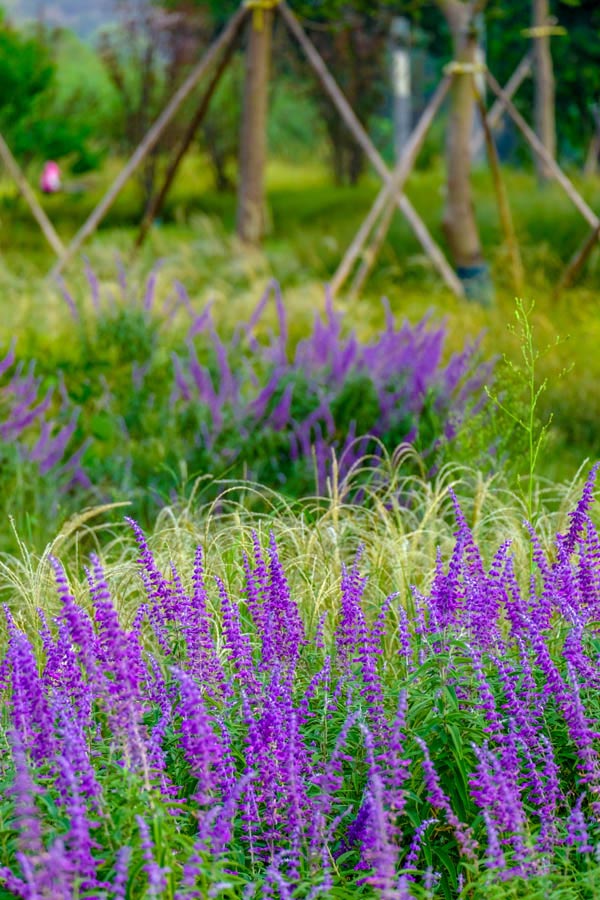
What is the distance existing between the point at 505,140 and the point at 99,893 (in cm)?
2952

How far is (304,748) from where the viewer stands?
234 centimetres

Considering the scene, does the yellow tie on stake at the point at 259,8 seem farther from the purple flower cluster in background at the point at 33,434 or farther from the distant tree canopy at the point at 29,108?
the distant tree canopy at the point at 29,108

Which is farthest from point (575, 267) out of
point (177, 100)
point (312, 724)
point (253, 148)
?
point (312, 724)

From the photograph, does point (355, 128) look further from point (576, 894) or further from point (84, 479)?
point (576, 894)

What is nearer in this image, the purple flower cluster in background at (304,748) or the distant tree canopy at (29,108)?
the purple flower cluster in background at (304,748)

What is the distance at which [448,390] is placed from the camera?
4.96m

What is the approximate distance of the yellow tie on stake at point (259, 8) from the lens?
29.3 ft

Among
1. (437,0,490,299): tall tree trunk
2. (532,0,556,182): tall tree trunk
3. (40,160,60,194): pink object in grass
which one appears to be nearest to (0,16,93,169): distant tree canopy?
(40,160,60,194): pink object in grass

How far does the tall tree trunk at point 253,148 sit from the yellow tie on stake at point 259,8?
3.70 feet

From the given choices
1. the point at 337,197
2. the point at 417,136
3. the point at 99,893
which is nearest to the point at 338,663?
the point at 99,893

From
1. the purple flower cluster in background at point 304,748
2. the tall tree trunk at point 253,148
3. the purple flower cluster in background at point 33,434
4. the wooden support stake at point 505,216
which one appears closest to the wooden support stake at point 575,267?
the wooden support stake at point 505,216

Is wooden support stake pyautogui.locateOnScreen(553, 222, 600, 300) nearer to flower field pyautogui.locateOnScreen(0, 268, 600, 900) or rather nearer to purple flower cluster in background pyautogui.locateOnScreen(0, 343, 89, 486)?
purple flower cluster in background pyautogui.locateOnScreen(0, 343, 89, 486)

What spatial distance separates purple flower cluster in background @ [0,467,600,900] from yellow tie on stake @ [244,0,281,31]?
23.0 feet

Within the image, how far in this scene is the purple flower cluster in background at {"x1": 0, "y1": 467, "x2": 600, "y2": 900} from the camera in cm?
191
